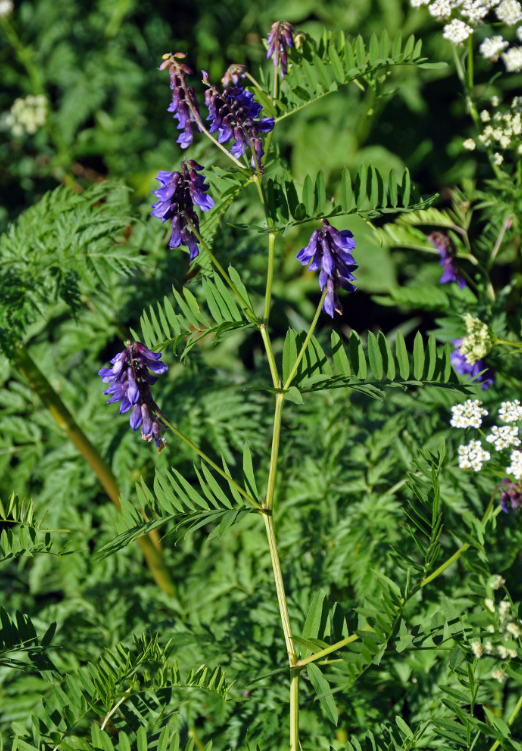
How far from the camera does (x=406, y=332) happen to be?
3.21 m

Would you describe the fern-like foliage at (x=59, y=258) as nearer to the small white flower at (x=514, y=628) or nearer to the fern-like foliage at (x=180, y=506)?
the fern-like foliage at (x=180, y=506)

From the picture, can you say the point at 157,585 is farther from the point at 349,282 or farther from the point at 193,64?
the point at 193,64

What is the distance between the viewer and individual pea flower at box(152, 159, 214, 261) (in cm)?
133

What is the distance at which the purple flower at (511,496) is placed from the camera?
1636 mm

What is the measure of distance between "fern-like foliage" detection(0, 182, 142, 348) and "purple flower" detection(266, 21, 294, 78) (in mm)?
604

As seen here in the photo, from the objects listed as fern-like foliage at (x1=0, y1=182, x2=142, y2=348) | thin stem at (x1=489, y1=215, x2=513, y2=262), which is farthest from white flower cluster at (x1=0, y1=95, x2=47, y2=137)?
thin stem at (x1=489, y1=215, x2=513, y2=262)

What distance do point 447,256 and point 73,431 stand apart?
4.10 ft

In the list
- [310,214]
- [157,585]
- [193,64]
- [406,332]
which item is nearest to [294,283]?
[406,332]

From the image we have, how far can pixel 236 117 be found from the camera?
1.36 meters

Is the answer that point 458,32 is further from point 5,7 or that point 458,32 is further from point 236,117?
point 5,7

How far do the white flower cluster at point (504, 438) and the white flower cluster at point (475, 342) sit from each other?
8.6 inches

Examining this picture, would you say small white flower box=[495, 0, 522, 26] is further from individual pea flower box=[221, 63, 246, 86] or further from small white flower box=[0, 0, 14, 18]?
small white flower box=[0, 0, 14, 18]

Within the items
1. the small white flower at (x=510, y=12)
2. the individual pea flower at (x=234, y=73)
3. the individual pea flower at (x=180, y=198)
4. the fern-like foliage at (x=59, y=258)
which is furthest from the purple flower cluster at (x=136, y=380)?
the small white flower at (x=510, y=12)

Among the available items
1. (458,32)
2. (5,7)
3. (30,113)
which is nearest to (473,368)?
(458,32)
